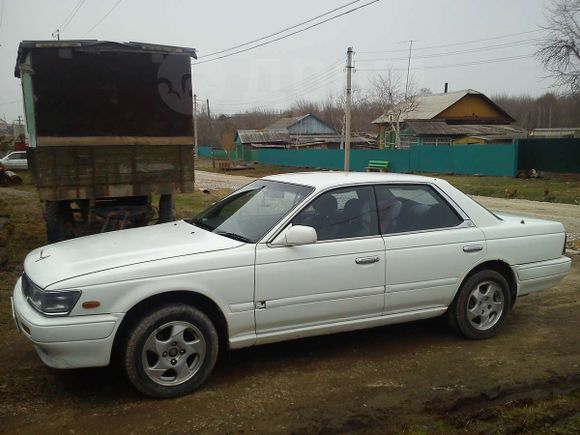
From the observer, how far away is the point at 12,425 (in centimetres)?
334

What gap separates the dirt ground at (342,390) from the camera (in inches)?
134

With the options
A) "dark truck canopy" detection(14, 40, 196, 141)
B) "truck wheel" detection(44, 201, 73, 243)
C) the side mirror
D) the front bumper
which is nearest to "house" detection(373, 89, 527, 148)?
"dark truck canopy" detection(14, 40, 196, 141)

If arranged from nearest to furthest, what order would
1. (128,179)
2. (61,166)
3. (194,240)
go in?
(194,240)
(61,166)
(128,179)

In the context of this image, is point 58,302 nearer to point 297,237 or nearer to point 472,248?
point 297,237

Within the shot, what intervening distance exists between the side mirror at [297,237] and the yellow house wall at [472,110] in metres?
44.7

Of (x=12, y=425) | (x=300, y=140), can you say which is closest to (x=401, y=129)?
(x=300, y=140)

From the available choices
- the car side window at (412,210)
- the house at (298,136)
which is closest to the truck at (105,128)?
the car side window at (412,210)

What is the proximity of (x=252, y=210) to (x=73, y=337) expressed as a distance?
1.79 meters

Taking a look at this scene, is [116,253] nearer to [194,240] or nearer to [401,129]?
[194,240]

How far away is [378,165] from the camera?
32688mm

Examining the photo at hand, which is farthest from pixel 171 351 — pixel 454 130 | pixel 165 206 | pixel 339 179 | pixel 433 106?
pixel 433 106

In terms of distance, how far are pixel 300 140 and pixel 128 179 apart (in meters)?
56.7

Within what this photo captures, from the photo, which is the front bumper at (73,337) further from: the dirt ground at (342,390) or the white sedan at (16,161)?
the white sedan at (16,161)

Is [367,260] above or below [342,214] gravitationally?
below
